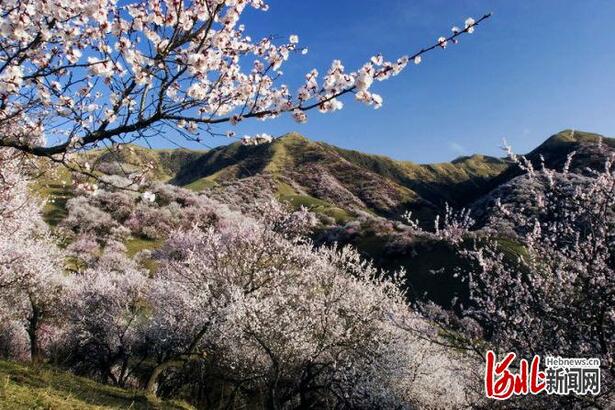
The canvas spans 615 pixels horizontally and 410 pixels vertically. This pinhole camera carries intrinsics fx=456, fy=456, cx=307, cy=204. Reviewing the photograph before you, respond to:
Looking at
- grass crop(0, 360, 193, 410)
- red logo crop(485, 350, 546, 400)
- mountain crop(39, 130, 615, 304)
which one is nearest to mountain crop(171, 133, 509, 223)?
mountain crop(39, 130, 615, 304)

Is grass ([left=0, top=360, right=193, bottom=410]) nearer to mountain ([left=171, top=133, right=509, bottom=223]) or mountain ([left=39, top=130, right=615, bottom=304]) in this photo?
mountain ([left=39, top=130, right=615, bottom=304])

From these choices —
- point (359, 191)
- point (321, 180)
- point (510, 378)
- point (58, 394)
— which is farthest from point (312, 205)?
point (510, 378)

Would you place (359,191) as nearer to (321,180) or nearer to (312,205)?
(321,180)

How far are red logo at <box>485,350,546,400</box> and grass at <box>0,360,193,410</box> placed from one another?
9.53 m

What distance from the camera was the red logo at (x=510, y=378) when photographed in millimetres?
9539

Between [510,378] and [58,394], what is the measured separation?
11.3 metres

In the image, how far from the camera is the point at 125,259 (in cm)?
5059

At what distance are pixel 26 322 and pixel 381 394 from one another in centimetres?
2214

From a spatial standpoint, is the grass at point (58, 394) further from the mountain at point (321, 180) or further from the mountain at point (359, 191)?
the mountain at point (321, 180)

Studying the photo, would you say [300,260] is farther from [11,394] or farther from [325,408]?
[11,394]

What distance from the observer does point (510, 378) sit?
34.0ft

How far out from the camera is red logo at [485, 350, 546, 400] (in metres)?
9.54

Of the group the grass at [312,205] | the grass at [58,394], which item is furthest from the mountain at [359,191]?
the grass at [58,394]

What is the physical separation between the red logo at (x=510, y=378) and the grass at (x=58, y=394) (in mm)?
9533
